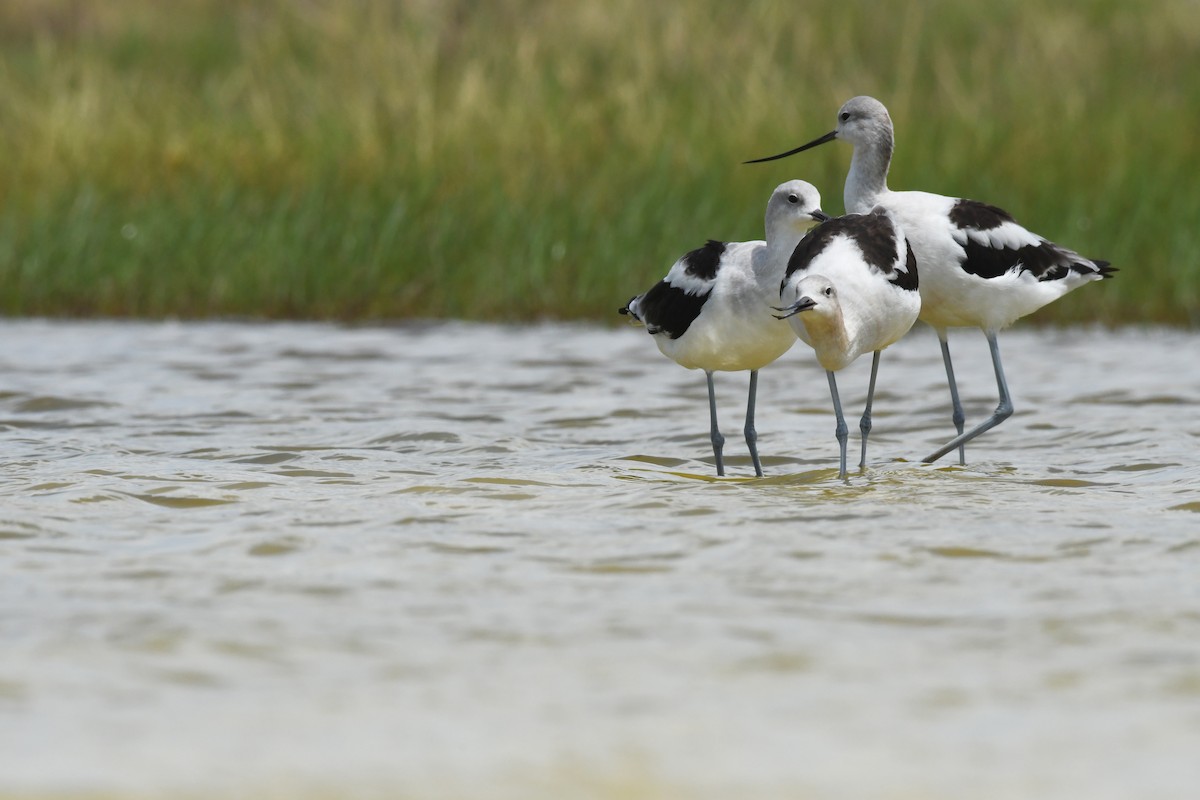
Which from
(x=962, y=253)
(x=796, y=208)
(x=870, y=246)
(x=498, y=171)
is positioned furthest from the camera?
(x=498, y=171)

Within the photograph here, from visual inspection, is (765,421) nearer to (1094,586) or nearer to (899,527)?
(899,527)

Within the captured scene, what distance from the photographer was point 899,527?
199 inches

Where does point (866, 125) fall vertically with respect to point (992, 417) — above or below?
above

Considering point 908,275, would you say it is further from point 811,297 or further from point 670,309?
point 670,309

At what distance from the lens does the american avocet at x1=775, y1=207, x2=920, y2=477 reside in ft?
19.0

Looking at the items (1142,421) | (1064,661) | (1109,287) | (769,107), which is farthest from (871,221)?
(769,107)

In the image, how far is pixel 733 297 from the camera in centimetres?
633

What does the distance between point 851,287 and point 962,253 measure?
2.11ft

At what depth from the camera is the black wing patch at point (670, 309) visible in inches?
256

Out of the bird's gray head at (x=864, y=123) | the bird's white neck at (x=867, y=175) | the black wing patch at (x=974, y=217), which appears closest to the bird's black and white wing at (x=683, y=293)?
the bird's white neck at (x=867, y=175)

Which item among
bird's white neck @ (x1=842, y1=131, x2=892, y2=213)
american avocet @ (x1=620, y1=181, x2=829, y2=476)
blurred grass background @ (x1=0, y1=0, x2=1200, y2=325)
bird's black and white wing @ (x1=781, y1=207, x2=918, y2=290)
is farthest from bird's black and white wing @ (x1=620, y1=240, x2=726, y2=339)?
blurred grass background @ (x1=0, y1=0, x2=1200, y2=325)

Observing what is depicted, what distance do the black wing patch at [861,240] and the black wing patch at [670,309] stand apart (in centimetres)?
47

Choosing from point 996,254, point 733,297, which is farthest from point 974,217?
point 733,297

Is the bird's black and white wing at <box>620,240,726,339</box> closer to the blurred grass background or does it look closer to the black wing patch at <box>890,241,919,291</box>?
the black wing patch at <box>890,241,919,291</box>
